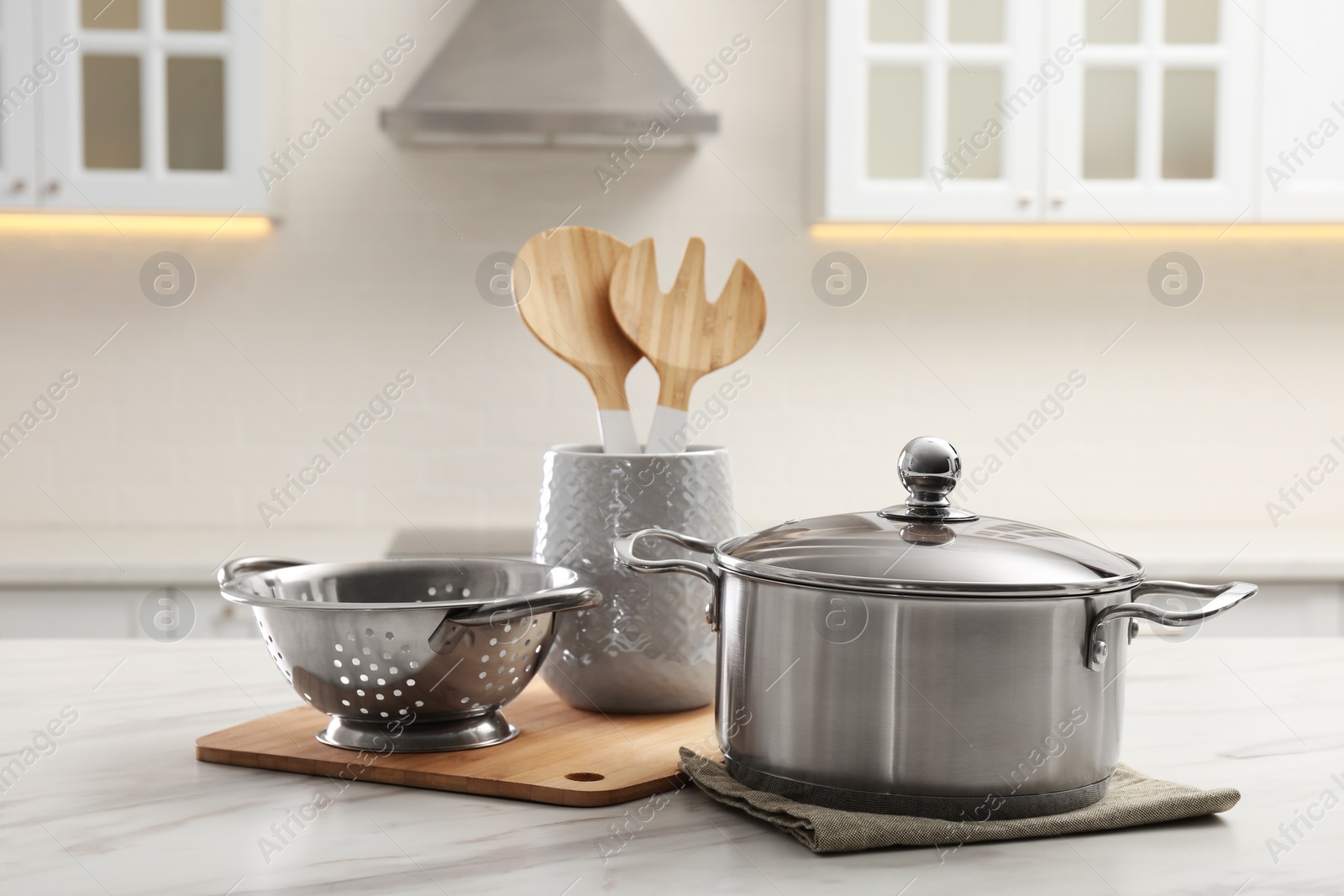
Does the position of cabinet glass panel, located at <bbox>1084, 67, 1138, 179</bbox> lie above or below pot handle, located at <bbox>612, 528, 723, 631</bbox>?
above

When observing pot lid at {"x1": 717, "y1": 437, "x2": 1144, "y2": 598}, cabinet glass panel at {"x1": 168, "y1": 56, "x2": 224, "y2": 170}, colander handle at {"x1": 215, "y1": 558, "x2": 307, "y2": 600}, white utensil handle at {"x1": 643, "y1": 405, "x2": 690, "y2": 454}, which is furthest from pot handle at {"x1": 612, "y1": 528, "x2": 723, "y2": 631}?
cabinet glass panel at {"x1": 168, "y1": 56, "x2": 224, "y2": 170}

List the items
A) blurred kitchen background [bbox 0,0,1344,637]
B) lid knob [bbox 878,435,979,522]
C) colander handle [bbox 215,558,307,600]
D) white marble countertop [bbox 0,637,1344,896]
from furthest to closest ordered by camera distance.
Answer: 1. blurred kitchen background [bbox 0,0,1344,637]
2. colander handle [bbox 215,558,307,600]
3. lid knob [bbox 878,435,979,522]
4. white marble countertop [bbox 0,637,1344,896]

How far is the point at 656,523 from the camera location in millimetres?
966

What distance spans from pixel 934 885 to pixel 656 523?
0.40 metres

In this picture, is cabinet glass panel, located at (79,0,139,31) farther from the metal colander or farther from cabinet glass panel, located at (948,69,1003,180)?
the metal colander

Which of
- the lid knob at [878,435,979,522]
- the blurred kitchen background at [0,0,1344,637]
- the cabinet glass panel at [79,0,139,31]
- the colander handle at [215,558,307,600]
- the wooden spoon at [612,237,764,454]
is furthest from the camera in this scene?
the blurred kitchen background at [0,0,1344,637]

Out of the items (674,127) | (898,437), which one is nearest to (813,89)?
(674,127)

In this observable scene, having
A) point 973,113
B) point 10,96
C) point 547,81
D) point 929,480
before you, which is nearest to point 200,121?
point 10,96

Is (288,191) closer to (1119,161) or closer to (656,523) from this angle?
(1119,161)

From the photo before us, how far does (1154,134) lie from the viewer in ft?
8.22

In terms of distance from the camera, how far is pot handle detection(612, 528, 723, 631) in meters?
A: 0.79

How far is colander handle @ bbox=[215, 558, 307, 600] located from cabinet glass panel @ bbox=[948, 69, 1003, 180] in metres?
1.91

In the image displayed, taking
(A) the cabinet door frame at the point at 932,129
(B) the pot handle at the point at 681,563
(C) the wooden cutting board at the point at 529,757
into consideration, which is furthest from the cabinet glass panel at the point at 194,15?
(B) the pot handle at the point at 681,563

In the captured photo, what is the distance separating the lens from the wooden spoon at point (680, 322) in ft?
3.19
